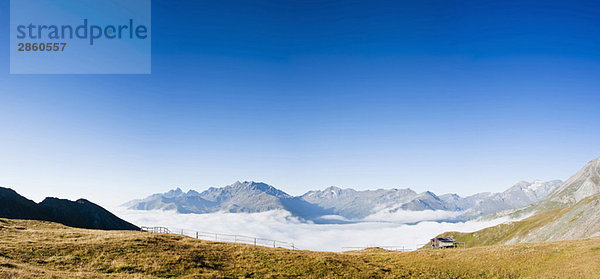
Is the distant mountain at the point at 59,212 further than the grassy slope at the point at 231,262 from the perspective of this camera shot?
A: Yes

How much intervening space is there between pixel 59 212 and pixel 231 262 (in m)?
161

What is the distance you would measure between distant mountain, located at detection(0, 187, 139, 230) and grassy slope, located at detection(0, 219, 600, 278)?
11692cm

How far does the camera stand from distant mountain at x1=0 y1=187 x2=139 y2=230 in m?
129

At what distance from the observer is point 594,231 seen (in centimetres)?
9444

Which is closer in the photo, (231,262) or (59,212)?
(231,262)

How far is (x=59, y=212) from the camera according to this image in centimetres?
14988

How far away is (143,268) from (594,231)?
5139 inches

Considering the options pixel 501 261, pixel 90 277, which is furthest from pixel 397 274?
pixel 90 277

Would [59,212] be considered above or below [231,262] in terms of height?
below

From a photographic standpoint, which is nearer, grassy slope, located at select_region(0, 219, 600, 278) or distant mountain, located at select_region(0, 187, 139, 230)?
grassy slope, located at select_region(0, 219, 600, 278)

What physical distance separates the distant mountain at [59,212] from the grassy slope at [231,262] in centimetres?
11692

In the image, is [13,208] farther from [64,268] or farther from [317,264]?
[317,264]

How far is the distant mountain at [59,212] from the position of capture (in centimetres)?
12925

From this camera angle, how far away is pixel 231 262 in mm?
39969
